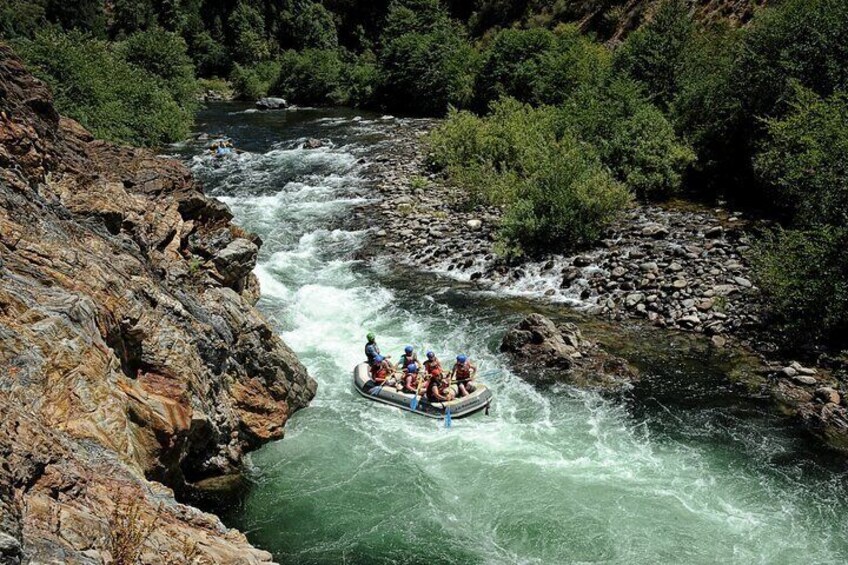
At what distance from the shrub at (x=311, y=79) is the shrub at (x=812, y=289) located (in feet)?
159

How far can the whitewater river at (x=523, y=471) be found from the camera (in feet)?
30.3

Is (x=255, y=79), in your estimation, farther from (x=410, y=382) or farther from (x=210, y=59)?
(x=410, y=382)

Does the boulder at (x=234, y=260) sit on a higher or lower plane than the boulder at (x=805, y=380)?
higher

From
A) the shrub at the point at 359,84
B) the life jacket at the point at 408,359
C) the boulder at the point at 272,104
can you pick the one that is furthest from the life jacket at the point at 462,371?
the boulder at the point at 272,104

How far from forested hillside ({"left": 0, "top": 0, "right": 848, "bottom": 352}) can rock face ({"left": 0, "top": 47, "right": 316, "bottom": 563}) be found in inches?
399

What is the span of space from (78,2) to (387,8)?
136ft

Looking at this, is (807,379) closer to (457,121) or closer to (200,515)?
(200,515)

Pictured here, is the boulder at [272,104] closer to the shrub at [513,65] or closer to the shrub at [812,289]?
the shrub at [513,65]

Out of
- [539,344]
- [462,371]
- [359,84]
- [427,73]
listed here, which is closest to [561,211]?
[539,344]

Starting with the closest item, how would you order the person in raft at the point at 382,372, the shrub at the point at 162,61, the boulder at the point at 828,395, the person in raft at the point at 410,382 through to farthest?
the boulder at the point at 828,395 → the person in raft at the point at 410,382 → the person in raft at the point at 382,372 → the shrub at the point at 162,61

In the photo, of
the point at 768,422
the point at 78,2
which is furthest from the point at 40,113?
the point at 78,2

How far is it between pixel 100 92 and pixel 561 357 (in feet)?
81.1

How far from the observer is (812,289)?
1397cm

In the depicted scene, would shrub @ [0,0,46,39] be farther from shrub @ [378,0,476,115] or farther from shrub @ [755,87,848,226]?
shrub @ [755,87,848,226]
